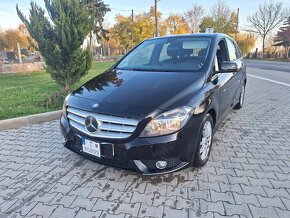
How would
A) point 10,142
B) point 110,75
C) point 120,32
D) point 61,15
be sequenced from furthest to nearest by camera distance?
point 120,32
point 61,15
point 10,142
point 110,75

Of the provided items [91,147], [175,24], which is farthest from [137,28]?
[91,147]

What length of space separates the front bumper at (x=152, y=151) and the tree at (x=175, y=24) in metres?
42.3

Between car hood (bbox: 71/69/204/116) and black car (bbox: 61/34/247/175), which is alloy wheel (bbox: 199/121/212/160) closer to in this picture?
black car (bbox: 61/34/247/175)

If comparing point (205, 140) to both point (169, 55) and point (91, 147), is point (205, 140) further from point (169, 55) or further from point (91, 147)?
point (169, 55)

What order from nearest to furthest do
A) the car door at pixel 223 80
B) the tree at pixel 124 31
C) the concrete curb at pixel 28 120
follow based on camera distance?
the car door at pixel 223 80 → the concrete curb at pixel 28 120 → the tree at pixel 124 31

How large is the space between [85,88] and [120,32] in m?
39.5

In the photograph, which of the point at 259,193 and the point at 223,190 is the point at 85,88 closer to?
the point at 223,190

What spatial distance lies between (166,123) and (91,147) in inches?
34.3

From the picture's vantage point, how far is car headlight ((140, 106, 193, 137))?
253 centimetres

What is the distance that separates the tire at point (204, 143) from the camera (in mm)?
2955

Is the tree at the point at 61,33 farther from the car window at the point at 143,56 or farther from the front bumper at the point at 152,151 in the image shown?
the front bumper at the point at 152,151

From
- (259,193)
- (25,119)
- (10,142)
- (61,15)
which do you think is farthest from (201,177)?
(61,15)

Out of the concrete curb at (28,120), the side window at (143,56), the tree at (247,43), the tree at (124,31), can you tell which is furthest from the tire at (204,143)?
the tree at (247,43)

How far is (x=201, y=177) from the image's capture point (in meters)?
3.00
